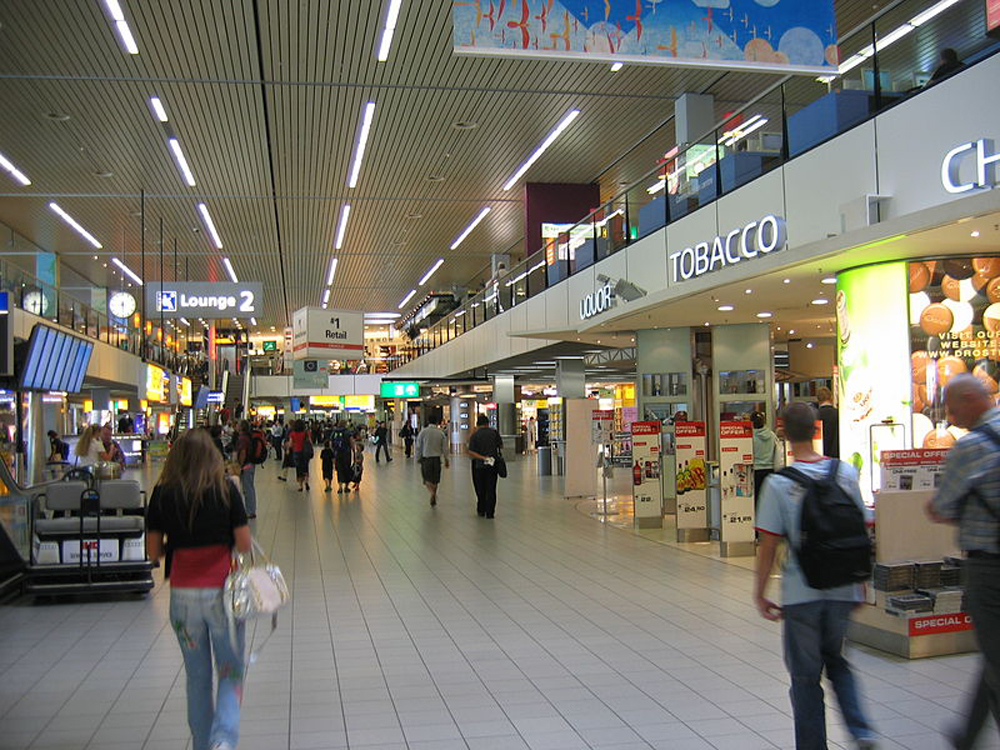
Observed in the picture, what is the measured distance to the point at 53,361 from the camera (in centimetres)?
1295

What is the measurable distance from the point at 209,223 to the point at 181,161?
6011 mm

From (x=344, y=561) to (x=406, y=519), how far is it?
3.90 meters

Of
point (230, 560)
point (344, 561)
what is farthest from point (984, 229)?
point (344, 561)

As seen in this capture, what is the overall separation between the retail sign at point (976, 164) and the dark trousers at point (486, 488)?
8164 millimetres

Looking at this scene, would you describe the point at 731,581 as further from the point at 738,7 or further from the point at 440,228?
the point at 440,228

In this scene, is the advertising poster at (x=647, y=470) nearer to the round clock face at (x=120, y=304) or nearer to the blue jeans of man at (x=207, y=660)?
the blue jeans of man at (x=207, y=660)

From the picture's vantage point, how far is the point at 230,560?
3.91m

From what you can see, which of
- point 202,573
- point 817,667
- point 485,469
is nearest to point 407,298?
point 485,469

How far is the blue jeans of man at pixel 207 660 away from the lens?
12.4 feet

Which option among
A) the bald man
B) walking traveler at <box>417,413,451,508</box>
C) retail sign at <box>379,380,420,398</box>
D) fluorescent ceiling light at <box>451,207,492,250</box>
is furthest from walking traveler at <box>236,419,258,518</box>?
retail sign at <box>379,380,420,398</box>

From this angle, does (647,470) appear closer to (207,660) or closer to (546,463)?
(207,660)

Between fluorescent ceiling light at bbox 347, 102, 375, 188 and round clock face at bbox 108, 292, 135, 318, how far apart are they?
8.19 meters

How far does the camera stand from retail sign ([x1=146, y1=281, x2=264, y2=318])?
61.2 ft

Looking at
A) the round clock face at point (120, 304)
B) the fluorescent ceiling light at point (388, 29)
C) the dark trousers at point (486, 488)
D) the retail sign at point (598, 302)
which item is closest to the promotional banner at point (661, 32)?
the fluorescent ceiling light at point (388, 29)
